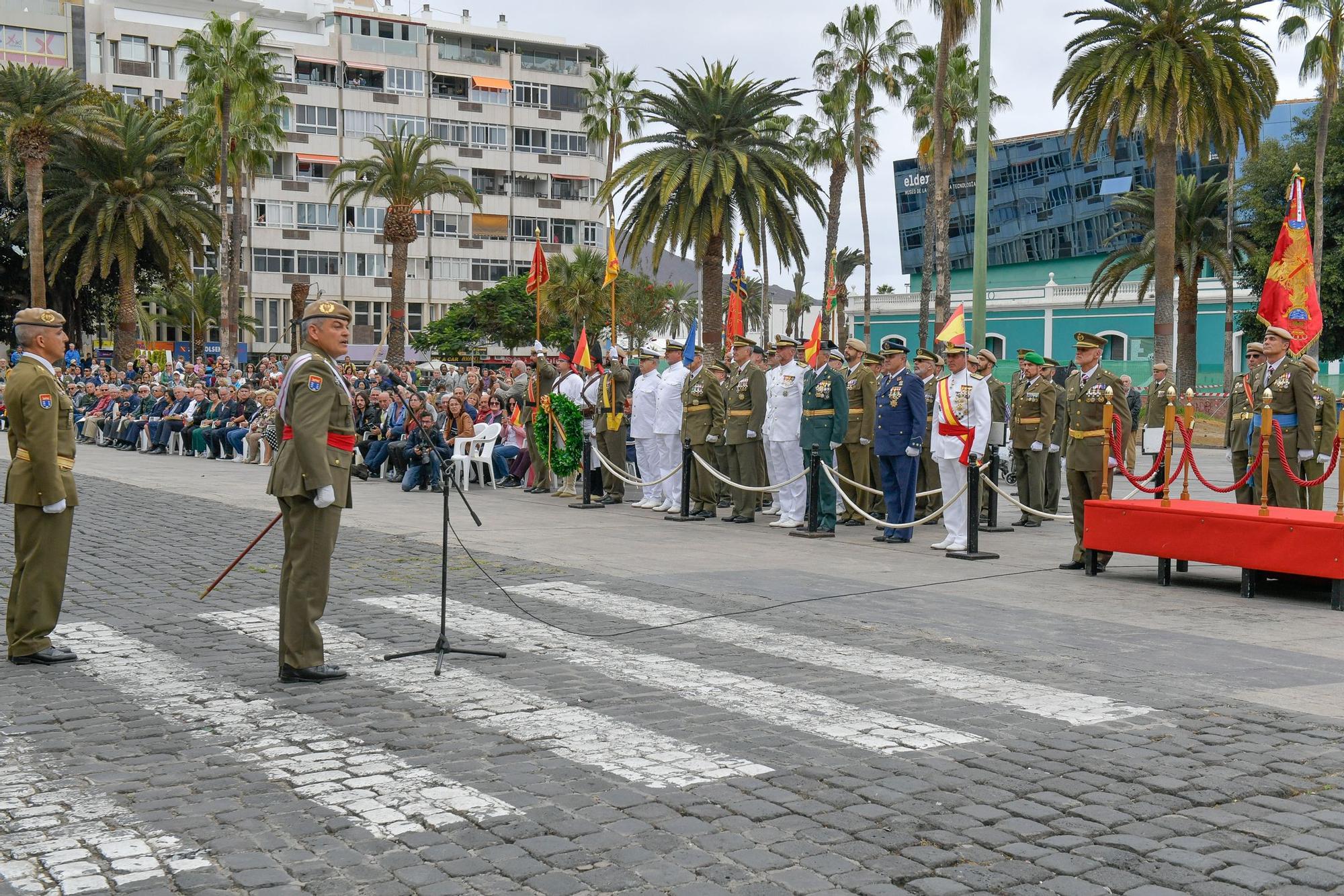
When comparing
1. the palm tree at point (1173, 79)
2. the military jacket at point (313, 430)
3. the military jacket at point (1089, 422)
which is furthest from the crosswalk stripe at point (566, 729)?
the palm tree at point (1173, 79)

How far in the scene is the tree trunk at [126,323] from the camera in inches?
1969

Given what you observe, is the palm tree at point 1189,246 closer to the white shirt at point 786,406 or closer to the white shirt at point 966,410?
the white shirt at point 786,406

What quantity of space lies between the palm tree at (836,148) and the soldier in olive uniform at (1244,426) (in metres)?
43.8

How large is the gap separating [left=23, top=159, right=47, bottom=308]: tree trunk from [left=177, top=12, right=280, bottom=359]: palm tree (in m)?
6.45

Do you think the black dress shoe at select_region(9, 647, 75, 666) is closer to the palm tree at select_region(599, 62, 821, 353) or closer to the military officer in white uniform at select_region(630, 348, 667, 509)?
the military officer in white uniform at select_region(630, 348, 667, 509)

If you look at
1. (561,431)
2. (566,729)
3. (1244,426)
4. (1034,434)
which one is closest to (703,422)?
(561,431)

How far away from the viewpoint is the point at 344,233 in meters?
85.4

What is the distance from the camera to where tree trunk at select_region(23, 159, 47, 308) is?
152 ft

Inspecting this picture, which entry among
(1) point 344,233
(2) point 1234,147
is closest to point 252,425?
(2) point 1234,147

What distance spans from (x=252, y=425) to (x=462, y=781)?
2336cm

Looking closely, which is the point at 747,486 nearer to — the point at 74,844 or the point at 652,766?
the point at 652,766

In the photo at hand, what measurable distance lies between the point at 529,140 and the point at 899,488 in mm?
79438

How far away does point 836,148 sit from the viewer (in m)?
59.7

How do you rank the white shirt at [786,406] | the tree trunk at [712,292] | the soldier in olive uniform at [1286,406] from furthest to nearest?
the tree trunk at [712,292], the white shirt at [786,406], the soldier in olive uniform at [1286,406]
